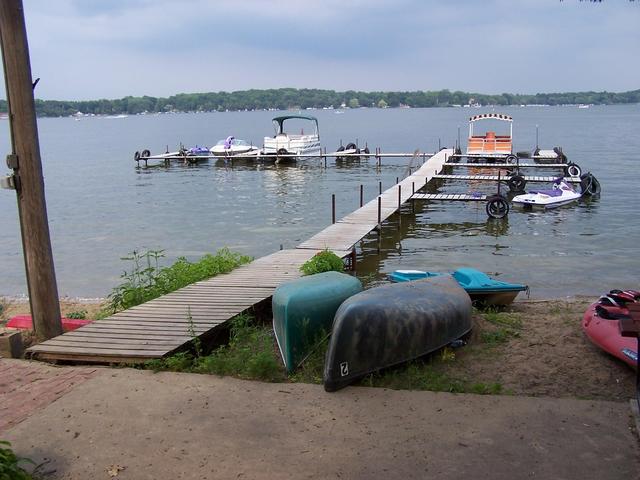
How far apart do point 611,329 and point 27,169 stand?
21.7ft

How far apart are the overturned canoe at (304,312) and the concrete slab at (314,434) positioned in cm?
62

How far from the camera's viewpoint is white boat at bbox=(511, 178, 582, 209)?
24.4m

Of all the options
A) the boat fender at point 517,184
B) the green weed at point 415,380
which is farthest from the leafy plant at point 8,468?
the boat fender at point 517,184

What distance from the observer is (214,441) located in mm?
4625

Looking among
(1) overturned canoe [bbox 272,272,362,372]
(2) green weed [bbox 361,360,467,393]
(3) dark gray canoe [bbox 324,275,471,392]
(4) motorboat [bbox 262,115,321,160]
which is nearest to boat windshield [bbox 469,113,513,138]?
(4) motorboat [bbox 262,115,321,160]

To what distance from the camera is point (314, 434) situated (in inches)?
186

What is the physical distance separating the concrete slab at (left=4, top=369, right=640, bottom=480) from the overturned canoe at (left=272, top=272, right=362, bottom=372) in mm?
619

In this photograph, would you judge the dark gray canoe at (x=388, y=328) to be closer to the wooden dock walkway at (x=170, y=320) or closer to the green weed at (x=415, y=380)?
the green weed at (x=415, y=380)

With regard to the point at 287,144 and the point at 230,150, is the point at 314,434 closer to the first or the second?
the point at 287,144

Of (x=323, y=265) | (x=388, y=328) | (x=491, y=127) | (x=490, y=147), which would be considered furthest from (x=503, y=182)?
(x=491, y=127)

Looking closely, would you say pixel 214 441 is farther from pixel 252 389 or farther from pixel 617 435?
pixel 617 435

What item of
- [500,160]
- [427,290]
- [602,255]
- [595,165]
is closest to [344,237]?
[602,255]

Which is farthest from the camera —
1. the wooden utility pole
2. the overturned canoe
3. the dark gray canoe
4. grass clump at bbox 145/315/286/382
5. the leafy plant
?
the wooden utility pole

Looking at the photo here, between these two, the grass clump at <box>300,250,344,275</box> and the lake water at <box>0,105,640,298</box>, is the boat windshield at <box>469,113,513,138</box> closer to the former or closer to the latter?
the lake water at <box>0,105,640,298</box>
